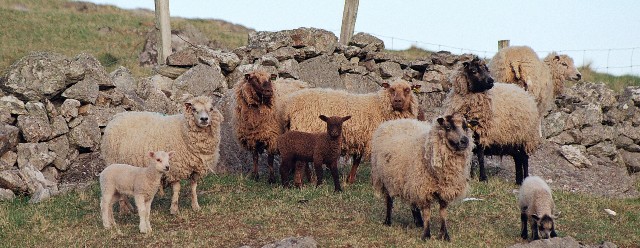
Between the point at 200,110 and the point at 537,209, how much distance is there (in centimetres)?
486

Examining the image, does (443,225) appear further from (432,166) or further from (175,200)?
(175,200)

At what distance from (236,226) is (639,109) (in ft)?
44.1

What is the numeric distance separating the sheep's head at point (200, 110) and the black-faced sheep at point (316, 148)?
1.90 m

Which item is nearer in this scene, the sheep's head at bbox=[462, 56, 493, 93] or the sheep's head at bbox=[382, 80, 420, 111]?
the sheep's head at bbox=[462, 56, 493, 93]

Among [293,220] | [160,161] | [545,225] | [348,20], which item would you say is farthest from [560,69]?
[160,161]

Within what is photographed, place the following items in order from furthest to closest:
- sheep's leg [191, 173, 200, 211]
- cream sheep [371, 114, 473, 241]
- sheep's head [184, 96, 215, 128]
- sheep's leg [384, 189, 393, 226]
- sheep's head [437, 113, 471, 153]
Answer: sheep's leg [191, 173, 200, 211] → sheep's head [184, 96, 215, 128] → sheep's leg [384, 189, 393, 226] → cream sheep [371, 114, 473, 241] → sheep's head [437, 113, 471, 153]

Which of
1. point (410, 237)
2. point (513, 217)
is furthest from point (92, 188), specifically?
point (513, 217)

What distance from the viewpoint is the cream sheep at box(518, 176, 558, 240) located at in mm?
9320

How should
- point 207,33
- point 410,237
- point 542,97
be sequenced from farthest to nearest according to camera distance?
point 207,33 → point 542,97 → point 410,237

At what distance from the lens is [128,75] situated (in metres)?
17.2

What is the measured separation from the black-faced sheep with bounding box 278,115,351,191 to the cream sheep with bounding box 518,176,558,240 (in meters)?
3.55

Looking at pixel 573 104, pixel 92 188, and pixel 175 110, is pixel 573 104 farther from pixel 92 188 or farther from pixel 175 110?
pixel 92 188

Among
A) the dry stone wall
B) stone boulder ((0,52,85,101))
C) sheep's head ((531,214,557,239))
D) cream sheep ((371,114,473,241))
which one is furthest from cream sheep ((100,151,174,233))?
stone boulder ((0,52,85,101))

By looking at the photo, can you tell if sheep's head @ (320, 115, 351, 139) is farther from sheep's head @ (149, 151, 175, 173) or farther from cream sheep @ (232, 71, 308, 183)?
sheep's head @ (149, 151, 175, 173)
